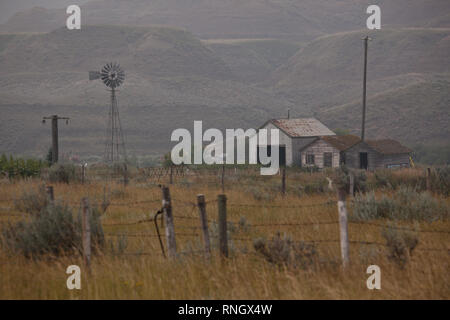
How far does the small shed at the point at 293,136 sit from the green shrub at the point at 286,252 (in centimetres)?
4646

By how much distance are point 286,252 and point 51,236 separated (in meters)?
3.80

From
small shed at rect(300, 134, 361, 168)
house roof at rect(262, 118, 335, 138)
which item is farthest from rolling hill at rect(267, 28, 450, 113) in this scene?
small shed at rect(300, 134, 361, 168)

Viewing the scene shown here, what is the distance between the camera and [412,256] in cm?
920

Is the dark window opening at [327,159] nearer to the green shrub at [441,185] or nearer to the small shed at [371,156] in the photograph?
the small shed at [371,156]

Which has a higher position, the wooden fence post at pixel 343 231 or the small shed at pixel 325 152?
the small shed at pixel 325 152

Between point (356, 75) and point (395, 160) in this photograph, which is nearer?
point (395, 160)

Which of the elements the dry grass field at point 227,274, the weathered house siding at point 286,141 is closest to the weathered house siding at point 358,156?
the weathered house siding at point 286,141

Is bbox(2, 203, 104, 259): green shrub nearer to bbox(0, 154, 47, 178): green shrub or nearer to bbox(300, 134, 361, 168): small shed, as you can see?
bbox(0, 154, 47, 178): green shrub

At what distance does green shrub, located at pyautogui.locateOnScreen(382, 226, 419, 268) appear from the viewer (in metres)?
9.05

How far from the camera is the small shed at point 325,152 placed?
5344 cm

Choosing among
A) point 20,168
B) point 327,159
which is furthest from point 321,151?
point 20,168

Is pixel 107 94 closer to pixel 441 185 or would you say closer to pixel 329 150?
pixel 329 150

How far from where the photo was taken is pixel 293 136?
55.9 m

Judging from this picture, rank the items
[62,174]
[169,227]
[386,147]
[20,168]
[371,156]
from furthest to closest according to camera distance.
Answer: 1. [386,147]
2. [371,156]
3. [20,168]
4. [62,174]
5. [169,227]
